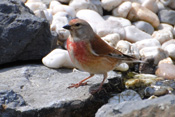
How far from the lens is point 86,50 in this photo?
13.0 ft

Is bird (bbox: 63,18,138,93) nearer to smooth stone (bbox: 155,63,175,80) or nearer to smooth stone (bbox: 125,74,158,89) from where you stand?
smooth stone (bbox: 125,74,158,89)

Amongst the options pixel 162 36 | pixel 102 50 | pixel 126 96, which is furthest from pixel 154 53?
pixel 102 50

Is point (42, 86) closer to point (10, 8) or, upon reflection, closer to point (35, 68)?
point (35, 68)

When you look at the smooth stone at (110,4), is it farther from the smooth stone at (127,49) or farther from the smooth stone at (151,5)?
the smooth stone at (127,49)

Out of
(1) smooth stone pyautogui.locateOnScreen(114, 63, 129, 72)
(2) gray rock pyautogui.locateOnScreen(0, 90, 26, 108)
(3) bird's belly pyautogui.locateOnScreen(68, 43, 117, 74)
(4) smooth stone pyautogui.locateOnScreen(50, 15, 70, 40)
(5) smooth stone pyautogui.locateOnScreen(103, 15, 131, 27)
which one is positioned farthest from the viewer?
(5) smooth stone pyautogui.locateOnScreen(103, 15, 131, 27)

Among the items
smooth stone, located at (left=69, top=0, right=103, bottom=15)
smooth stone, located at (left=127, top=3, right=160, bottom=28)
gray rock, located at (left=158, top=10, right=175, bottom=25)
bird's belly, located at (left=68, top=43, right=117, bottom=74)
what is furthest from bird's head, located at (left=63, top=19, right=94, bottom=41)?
gray rock, located at (left=158, top=10, right=175, bottom=25)

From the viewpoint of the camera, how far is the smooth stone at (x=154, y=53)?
18.2 ft

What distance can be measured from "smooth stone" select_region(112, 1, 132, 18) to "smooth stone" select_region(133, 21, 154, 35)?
1.03ft

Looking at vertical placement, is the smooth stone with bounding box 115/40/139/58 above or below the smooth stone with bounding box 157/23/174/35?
above

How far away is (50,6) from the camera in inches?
259

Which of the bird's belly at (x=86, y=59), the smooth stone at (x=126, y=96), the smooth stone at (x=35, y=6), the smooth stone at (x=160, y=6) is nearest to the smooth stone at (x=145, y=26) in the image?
the smooth stone at (x=160, y=6)

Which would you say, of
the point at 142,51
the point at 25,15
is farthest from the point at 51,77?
the point at 142,51

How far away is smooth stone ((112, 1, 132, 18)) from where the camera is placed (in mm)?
6828

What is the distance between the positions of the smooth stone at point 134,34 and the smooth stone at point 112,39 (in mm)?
504
